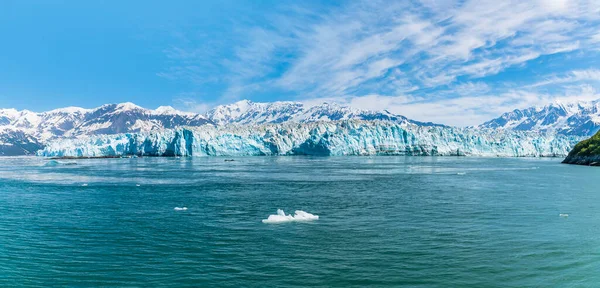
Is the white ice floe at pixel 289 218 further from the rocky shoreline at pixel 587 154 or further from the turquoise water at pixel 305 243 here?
the rocky shoreline at pixel 587 154

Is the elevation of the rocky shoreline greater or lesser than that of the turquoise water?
greater

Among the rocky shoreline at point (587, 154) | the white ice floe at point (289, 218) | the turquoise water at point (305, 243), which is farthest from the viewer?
the rocky shoreline at point (587, 154)

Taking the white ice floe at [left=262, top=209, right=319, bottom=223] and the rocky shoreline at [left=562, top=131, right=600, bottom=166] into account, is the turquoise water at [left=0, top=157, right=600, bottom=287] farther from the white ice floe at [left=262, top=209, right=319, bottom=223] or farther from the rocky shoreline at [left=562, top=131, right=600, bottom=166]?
the rocky shoreline at [left=562, top=131, right=600, bottom=166]

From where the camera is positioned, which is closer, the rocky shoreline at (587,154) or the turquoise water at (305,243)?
the turquoise water at (305,243)

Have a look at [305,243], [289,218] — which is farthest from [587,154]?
[305,243]

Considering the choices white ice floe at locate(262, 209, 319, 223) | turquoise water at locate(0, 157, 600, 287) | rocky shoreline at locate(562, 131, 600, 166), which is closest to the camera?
turquoise water at locate(0, 157, 600, 287)

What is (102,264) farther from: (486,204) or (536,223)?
(486,204)

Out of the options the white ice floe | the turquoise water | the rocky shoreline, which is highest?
the rocky shoreline

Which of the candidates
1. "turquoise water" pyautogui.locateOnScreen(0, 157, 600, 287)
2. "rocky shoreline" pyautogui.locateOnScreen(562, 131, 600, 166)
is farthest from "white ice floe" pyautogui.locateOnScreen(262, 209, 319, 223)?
"rocky shoreline" pyautogui.locateOnScreen(562, 131, 600, 166)

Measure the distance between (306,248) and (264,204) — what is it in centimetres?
1500

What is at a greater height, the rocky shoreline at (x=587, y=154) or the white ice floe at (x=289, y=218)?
the rocky shoreline at (x=587, y=154)

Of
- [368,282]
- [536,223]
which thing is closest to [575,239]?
[536,223]

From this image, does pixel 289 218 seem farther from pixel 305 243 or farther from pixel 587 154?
pixel 587 154

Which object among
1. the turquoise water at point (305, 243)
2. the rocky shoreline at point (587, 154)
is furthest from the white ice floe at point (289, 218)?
the rocky shoreline at point (587, 154)
